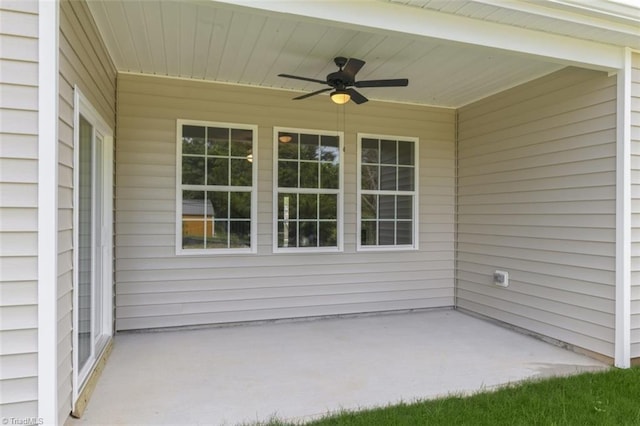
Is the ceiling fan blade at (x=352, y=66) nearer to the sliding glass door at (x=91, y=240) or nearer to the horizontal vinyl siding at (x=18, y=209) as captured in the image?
the sliding glass door at (x=91, y=240)

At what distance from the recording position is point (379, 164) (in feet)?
17.9

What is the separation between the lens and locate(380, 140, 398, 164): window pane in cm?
547

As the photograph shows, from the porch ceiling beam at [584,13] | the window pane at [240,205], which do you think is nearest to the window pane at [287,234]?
the window pane at [240,205]

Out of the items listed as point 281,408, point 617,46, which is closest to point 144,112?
point 281,408

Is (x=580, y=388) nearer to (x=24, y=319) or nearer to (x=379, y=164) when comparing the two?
(x=379, y=164)

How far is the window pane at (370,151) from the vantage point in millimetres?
5370

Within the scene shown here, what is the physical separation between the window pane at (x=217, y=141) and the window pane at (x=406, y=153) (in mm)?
2420

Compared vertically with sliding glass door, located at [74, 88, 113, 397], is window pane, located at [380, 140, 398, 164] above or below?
above

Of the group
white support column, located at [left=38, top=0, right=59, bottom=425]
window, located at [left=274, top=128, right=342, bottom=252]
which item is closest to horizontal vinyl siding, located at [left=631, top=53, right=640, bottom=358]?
window, located at [left=274, top=128, right=342, bottom=252]

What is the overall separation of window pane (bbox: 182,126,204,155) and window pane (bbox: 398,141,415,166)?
107 inches

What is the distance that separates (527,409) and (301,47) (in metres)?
3.47

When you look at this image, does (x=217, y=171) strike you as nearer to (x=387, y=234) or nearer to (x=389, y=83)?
(x=389, y=83)

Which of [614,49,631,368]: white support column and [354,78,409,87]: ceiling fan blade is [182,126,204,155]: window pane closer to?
[354,78,409,87]: ceiling fan blade

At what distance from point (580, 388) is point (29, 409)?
3.72 meters
